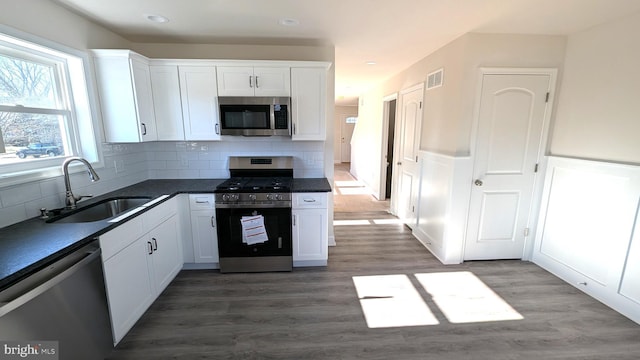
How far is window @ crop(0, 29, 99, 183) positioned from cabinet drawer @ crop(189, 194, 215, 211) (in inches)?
36.4

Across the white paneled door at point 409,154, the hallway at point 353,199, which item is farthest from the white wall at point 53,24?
the hallway at point 353,199

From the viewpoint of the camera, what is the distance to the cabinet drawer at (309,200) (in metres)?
2.69

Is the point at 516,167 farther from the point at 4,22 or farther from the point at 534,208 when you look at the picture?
the point at 4,22

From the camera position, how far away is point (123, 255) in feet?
5.93

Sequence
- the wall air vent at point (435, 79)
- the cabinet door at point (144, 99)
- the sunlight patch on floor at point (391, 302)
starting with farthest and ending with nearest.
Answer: the wall air vent at point (435, 79)
the cabinet door at point (144, 99)
the sunlight patch on floor at point (391, 302)

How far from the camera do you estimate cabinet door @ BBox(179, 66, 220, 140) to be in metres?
2.72

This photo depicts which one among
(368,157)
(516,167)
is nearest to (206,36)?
(516,167)

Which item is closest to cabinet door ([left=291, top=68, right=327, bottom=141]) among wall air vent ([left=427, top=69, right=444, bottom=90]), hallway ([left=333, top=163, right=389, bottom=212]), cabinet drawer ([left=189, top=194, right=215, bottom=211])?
cabinet drawer ([left=189, top=194, right=215, bottom=211])

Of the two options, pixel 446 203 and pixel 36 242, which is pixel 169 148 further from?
pixel 446 203

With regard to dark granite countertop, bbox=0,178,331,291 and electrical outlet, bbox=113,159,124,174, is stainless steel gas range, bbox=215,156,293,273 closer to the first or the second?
dark granite countertop, bbox=0,178,331,291

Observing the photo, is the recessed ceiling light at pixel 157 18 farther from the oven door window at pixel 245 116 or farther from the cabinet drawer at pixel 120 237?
the cabinet drawer at pixel 120 237

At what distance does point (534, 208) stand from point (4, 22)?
4.86 metres

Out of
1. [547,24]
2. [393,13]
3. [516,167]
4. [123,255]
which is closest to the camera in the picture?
[123,255]

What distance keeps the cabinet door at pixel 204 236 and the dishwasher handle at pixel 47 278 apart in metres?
1.10
